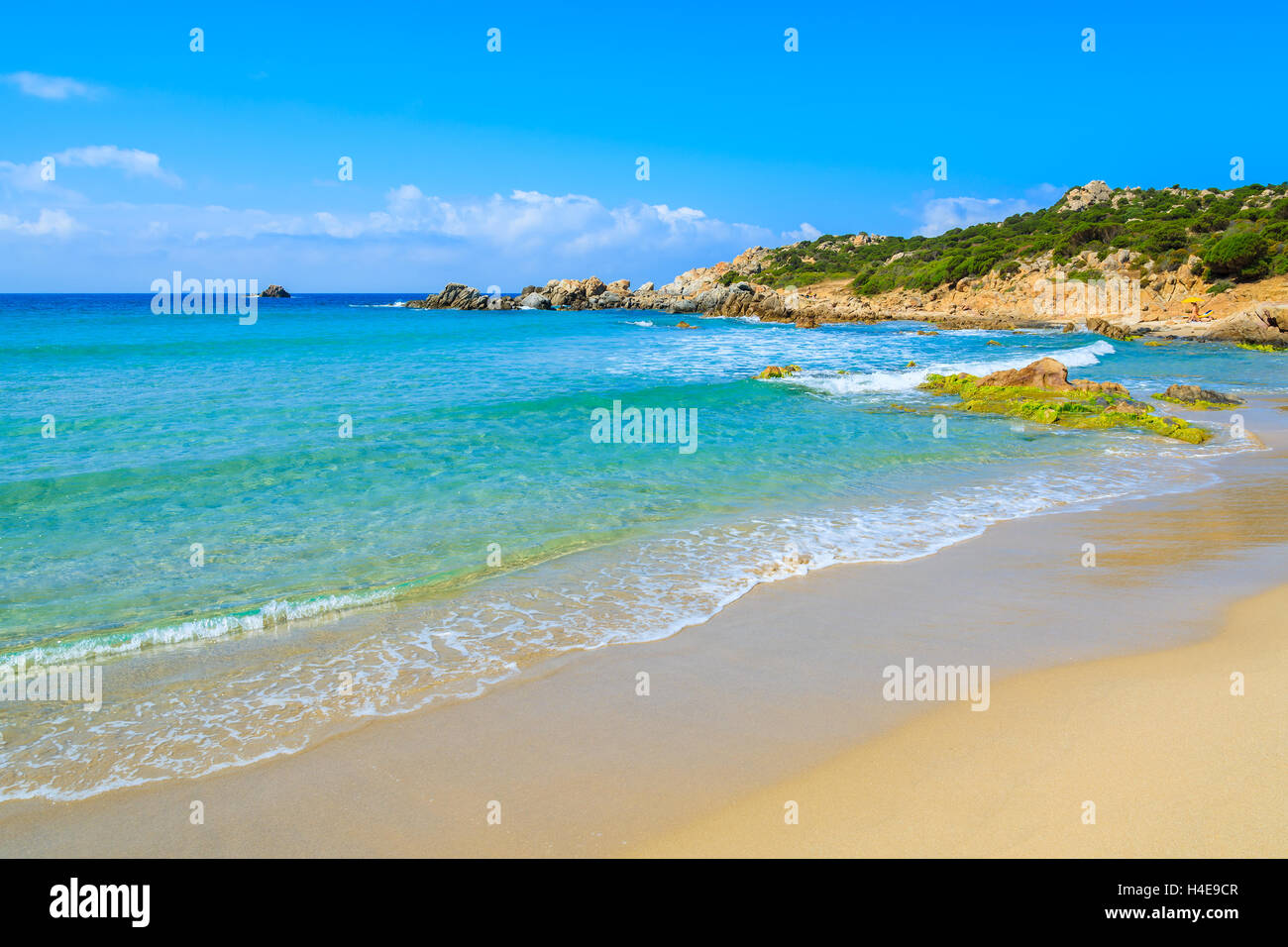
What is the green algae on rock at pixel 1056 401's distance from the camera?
17.1 meters

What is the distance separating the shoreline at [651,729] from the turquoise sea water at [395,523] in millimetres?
376

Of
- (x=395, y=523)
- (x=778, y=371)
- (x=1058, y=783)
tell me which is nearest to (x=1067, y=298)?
(x=778, y=371)

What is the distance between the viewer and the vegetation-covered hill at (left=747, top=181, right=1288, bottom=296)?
167 ft

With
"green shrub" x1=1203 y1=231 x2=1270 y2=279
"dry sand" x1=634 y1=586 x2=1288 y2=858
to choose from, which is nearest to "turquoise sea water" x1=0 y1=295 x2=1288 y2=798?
"dry sand" x1=634 y1=586 x2=1288 y2=858

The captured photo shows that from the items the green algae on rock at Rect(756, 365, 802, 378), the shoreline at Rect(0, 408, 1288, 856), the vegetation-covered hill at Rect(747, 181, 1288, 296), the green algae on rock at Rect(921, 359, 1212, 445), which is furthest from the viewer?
the vegetation-covered hill at Rect(747, 181, 1288, 296)

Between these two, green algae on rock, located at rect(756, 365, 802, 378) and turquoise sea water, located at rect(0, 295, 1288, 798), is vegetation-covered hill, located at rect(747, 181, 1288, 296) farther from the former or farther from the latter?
green algae on rock, located at rect(756, 365, 802, 378)

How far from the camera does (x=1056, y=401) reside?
19281 millimetres

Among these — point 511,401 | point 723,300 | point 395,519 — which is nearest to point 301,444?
point 395,519

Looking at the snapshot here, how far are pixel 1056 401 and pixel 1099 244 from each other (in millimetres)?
55189

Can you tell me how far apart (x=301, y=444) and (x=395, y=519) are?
219 inches

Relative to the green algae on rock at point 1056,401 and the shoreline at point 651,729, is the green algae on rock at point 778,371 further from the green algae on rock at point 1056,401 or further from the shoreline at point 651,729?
the shoreline at point 651,729

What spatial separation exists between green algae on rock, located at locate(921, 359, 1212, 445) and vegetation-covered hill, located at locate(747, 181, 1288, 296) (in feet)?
136

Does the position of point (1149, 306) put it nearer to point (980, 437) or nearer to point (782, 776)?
point (980, 437)

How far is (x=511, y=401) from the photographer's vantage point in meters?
20.7
